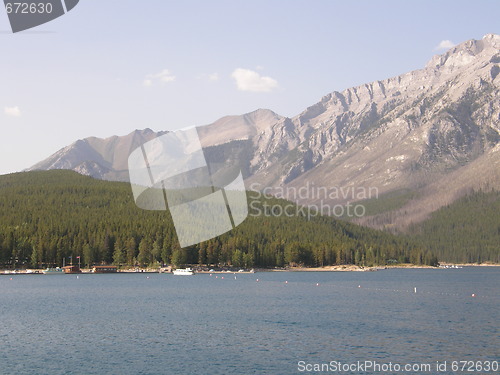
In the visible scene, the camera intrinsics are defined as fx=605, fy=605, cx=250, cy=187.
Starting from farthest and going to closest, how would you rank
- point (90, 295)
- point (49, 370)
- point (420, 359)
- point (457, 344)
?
point (90, 295)
point (457, 344)
point (420, 359)
point (49, 370)

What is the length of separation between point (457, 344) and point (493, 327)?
2015cm

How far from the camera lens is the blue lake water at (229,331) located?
71562 millimetres

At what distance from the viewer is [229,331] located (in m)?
93.6

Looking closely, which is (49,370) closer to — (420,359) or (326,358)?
(326,358)

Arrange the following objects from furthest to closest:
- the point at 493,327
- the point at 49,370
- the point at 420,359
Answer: the point at 493,327 → the point at 420,359 → the point at 49,370

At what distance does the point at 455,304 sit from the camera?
139 m

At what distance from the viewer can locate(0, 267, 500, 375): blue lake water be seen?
71562mm

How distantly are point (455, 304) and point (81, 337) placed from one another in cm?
8856

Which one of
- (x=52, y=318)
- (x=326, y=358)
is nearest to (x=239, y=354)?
(x=326, y=358)

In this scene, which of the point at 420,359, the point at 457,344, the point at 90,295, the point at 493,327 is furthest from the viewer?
the point at 90,295

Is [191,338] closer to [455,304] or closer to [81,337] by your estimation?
[81,337]

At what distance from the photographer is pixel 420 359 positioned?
2881 inches

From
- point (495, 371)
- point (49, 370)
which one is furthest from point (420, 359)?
point (49, 370)

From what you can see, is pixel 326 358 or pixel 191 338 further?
pixel 191 338
